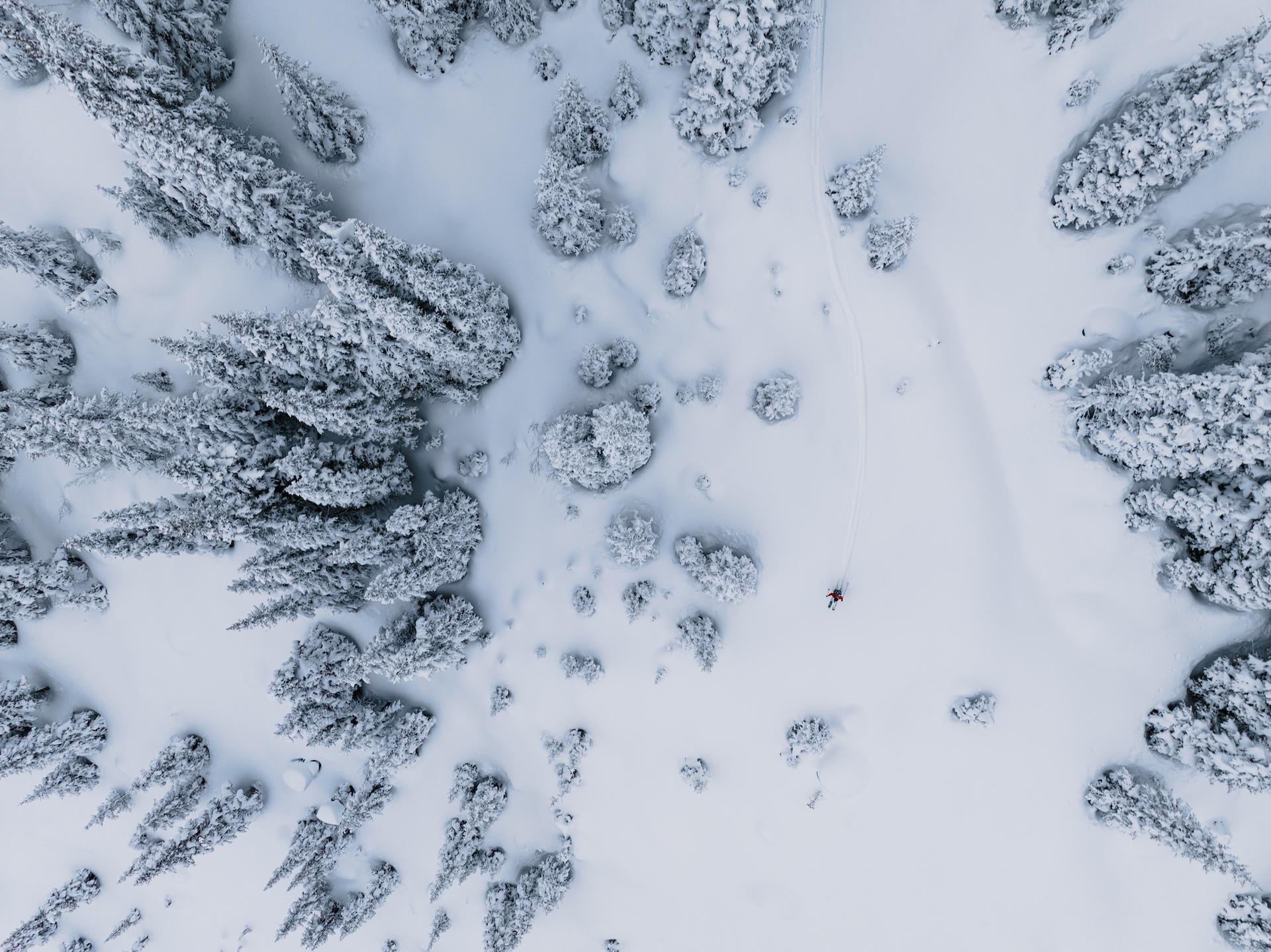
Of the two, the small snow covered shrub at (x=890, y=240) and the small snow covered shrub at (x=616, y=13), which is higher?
the small snow covered shrub at (x=616, y=13)

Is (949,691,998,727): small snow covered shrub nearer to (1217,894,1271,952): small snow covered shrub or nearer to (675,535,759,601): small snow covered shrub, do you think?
(675,535,759,601): small snow covered shrub

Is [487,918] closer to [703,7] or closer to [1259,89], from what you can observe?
[703,7]

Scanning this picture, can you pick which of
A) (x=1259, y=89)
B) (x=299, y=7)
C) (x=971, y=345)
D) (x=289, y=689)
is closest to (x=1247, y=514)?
(x=971, y=345)

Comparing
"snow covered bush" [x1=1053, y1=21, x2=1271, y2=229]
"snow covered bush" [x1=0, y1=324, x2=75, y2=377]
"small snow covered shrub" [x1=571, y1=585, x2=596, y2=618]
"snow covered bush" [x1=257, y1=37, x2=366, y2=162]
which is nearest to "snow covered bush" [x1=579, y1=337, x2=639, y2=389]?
"small snow covered shrub" [x1=571, y1=585, x2=596, y2=618]

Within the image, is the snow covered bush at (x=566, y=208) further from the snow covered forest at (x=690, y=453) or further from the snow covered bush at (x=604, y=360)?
the snow covered bush at (x=604, y=360)

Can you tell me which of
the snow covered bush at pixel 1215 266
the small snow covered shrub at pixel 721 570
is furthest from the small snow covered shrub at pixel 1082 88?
the small snow covered shrub at pixel 721 570

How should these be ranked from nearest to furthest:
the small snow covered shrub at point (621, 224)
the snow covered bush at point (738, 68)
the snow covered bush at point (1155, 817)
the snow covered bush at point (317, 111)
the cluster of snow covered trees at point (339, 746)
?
the snow covered bush at point (738, 68) → the snow covered bush at point (1155, 817) → the snow covered bush at point (317, 111) → the small snow covered shrub at point (621, 224) → the cluster of snow covered trees at point (339, 746)

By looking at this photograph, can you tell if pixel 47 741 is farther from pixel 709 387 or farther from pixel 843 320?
pixel 843 320

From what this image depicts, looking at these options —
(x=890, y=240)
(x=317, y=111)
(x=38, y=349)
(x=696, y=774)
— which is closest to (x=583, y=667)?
(x=696, y=774)

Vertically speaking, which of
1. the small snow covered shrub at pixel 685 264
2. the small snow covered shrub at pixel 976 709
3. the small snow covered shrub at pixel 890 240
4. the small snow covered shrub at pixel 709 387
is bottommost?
the small snow covered shrub at pixel 976 709
